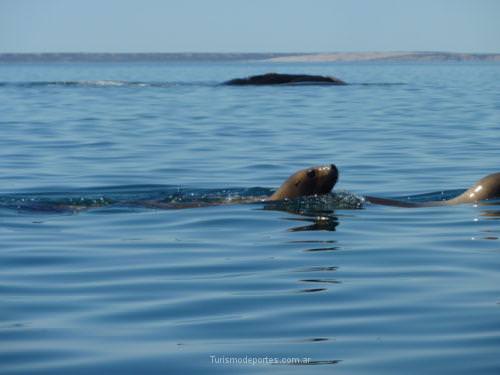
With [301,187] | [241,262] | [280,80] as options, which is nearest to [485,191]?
[301,187]

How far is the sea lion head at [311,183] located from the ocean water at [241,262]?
19 centimetres

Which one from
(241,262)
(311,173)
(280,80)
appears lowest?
(241,262)

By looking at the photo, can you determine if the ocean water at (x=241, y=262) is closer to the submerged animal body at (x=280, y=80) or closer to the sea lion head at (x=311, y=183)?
the sea lion head at (x=311, y=183)

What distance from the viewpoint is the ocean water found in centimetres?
684

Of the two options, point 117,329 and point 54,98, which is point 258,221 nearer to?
point 117,329

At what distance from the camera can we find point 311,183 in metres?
13.3

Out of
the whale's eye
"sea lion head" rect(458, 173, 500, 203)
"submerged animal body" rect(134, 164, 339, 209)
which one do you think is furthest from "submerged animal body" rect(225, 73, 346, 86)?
the whale's eye

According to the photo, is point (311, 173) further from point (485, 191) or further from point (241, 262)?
point (241, 262)

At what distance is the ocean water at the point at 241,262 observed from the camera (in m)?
6.84

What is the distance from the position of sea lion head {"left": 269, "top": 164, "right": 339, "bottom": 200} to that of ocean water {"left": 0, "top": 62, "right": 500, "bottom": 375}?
191mm

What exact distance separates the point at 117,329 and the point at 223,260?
2.70m

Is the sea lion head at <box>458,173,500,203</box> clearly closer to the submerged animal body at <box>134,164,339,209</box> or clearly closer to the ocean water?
the ocean water

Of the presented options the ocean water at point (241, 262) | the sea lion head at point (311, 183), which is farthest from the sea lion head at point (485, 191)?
the sea lion head at point (311, 183)

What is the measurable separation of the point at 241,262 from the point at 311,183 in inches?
139
